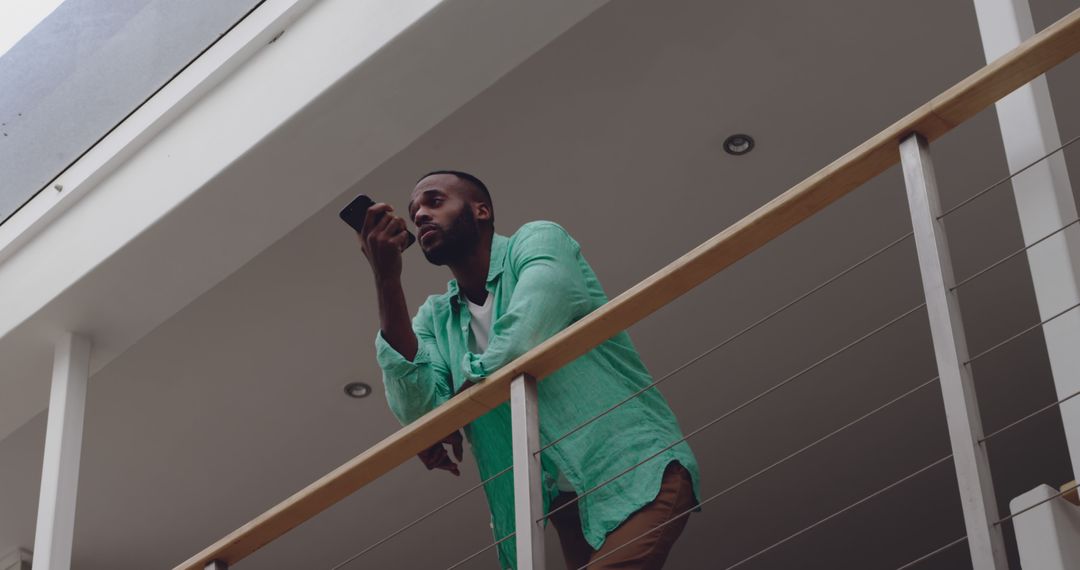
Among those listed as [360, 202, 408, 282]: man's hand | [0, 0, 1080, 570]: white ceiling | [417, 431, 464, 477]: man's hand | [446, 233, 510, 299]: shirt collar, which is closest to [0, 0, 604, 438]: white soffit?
[0, 0, 1080, 570]: white ceiling

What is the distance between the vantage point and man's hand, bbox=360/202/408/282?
3156 millimetres

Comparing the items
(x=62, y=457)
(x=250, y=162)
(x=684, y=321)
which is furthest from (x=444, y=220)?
(x=684, y=321)

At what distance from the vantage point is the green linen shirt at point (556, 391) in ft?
9.61

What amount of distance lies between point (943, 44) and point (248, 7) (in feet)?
6.96

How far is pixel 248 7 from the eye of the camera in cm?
477

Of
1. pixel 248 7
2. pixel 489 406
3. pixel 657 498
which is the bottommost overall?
pixel 657 498

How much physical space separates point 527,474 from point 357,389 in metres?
3.49

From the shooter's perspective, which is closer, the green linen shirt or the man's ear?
the green linen shirt

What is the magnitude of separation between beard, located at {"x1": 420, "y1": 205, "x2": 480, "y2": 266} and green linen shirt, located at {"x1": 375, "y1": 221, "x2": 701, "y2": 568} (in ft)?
0.17

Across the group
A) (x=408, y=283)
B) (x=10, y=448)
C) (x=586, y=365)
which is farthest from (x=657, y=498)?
(x=10, y=448)

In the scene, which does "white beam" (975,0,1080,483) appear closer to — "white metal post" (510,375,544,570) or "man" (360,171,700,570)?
"man" (360,171,700,570)

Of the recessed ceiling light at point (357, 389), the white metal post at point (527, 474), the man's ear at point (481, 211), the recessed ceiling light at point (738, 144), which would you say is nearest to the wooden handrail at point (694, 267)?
the white metal post at point (527, 474)

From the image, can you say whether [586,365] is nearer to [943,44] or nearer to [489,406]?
[489,406]

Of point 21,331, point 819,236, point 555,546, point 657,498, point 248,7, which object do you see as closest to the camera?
point 657,498
